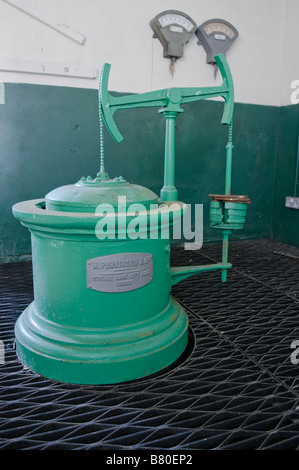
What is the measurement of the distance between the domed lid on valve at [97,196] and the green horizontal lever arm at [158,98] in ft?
0.74

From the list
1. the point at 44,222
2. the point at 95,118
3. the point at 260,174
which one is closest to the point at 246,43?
the point at 260,174

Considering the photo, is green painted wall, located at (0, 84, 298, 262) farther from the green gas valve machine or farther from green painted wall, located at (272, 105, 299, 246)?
the green gas valve machine

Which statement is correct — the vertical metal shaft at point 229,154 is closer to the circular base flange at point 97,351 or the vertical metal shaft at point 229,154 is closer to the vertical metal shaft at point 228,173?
the vertical metal shaft at point 228,173

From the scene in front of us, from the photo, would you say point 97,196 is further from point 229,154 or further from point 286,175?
point 286,175

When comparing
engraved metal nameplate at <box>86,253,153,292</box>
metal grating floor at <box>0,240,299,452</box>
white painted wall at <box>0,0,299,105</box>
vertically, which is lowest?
metal grating floor at <box>0,240,299,452</box>

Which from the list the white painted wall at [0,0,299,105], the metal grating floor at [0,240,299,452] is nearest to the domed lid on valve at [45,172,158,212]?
the metal grating floor at [0,240,299,452]

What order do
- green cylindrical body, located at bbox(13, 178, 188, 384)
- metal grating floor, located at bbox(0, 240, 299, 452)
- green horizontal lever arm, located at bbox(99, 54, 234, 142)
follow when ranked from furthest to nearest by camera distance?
green horizontal lever arm, located at bbox(99, 54, 234, 142) → green cylindrical body, located at bbox(13, 178, 188, 384) → metal grating floor, located at bbox(0, 240, 299, 452)

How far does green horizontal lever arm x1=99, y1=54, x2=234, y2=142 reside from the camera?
1.38 metres

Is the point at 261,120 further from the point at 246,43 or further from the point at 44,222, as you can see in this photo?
the point at 44,222

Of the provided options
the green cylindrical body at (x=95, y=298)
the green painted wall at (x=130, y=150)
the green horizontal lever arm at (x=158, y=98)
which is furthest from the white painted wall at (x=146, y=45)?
the green cylindrical body at (x=95, y=298)

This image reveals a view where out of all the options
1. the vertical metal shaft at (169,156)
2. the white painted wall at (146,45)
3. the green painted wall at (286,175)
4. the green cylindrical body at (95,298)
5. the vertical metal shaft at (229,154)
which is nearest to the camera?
the green cylindrical body at (95,298)

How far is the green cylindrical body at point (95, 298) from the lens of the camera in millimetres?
1182

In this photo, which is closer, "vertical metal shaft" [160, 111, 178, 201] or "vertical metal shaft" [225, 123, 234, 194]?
"vertical metal shaft" [160, 111, 178, 201]

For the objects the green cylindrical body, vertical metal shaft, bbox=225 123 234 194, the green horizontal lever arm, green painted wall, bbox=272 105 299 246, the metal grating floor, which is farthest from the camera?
green painted wall, bbox=272 105 299 246
